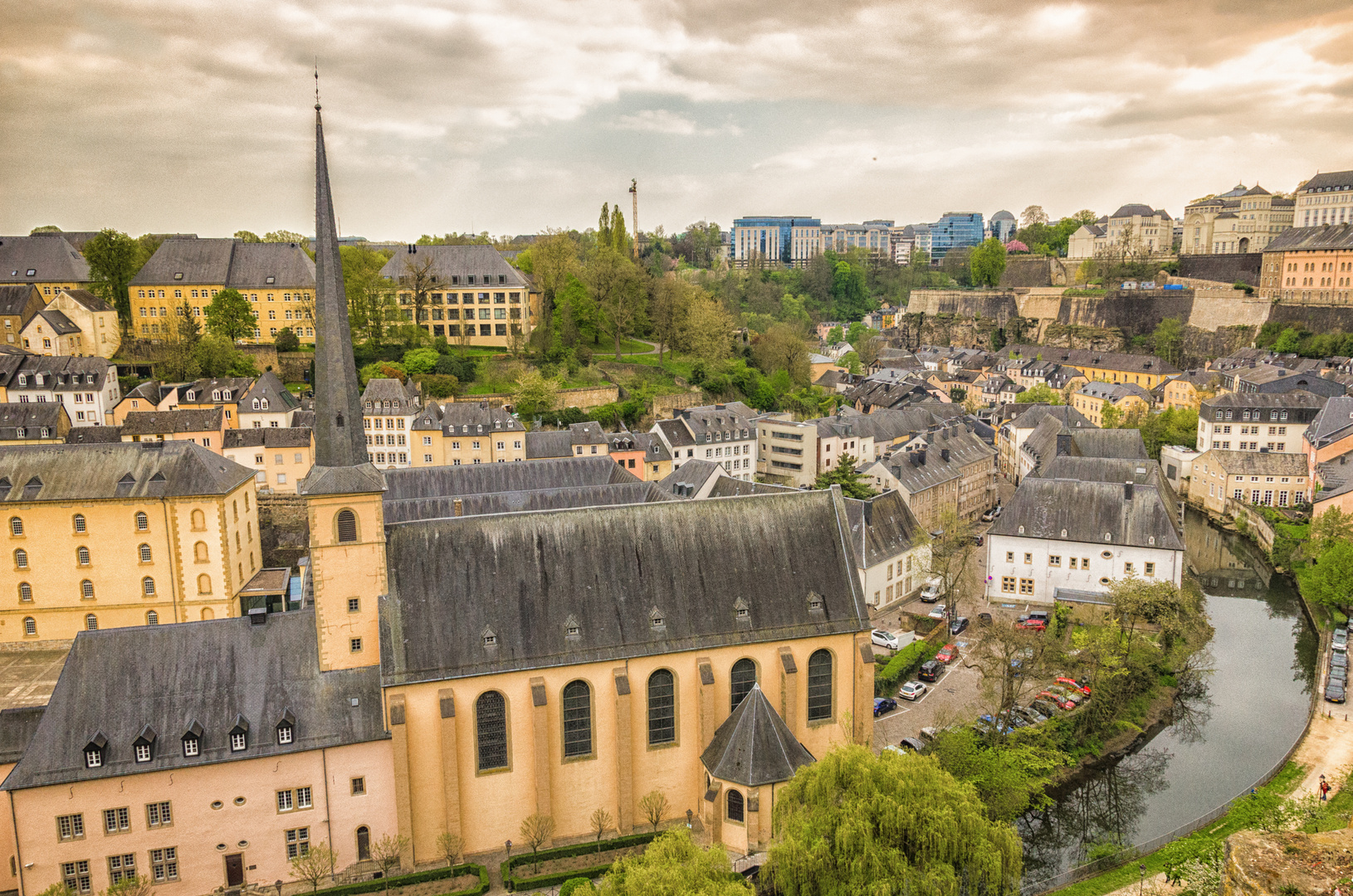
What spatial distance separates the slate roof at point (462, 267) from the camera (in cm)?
10688

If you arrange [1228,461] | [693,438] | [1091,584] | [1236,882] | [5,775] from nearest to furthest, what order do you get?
1. [1236,882]
2. [5,775]
3. [1091,584]
4. [1228,461]
5. [693,438]

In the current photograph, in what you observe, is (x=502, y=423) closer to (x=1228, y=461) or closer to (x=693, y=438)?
(x=693, y=438)

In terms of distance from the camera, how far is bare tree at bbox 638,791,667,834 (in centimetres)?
3334

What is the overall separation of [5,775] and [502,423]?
2134 inches

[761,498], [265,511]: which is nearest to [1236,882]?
[761,498]

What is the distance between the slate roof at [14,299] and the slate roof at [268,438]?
3502 centimetres

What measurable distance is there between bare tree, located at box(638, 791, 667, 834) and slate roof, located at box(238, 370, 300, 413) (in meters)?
60.9

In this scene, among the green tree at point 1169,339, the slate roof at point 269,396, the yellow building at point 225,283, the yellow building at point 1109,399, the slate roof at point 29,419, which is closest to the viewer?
the slate roof at point 29,419

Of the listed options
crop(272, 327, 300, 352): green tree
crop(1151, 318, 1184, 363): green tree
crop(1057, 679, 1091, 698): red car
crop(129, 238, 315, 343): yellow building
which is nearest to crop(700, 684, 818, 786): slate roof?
crop(1057, 679, 1091, 698): red car

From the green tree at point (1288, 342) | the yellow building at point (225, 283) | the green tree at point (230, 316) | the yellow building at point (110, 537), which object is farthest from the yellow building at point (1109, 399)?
the green tree at point (230, 316)

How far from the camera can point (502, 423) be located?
270 ft

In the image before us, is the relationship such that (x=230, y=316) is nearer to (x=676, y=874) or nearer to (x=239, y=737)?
(x=239, y=737)

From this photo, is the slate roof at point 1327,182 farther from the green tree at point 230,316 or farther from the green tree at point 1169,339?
the green tree at point 230,316

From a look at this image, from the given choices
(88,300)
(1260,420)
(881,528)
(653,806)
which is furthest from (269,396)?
(1260,420)
